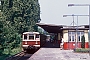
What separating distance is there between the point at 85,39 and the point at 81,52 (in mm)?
6573

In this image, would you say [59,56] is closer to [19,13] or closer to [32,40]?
[32,40]

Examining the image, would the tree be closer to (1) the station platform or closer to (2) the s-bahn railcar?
(2) the s-bahn railcar

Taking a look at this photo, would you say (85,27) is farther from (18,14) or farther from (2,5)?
(2,5)

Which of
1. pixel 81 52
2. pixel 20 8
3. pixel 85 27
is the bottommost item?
pixel 81 52

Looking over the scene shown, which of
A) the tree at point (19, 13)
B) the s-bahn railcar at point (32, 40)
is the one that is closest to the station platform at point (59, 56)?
the s-bahn railcar at point (32, 40)

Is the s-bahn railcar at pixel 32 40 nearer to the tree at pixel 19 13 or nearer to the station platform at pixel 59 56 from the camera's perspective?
the station platform at pixel 59 56

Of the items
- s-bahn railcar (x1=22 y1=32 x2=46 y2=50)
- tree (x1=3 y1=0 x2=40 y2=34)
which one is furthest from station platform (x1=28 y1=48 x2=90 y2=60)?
tree (x1=3 y1=0 x2=40 y2=34)

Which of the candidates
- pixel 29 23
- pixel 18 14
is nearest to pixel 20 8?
pixel 18 14

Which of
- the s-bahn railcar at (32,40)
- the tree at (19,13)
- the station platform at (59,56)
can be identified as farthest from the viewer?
the tree at (19,13)

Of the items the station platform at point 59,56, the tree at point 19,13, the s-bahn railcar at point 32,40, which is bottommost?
the station platform at point 59,56

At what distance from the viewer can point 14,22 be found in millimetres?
49812

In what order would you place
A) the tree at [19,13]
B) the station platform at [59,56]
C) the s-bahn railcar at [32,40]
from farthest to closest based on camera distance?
the tree at [19,13] < the s-bahn railcar at [32,40] < the station platform at [59,56]

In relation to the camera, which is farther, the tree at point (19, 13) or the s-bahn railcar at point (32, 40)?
the tree at point (19, 13)

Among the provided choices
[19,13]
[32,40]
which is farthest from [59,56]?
[19,13]
